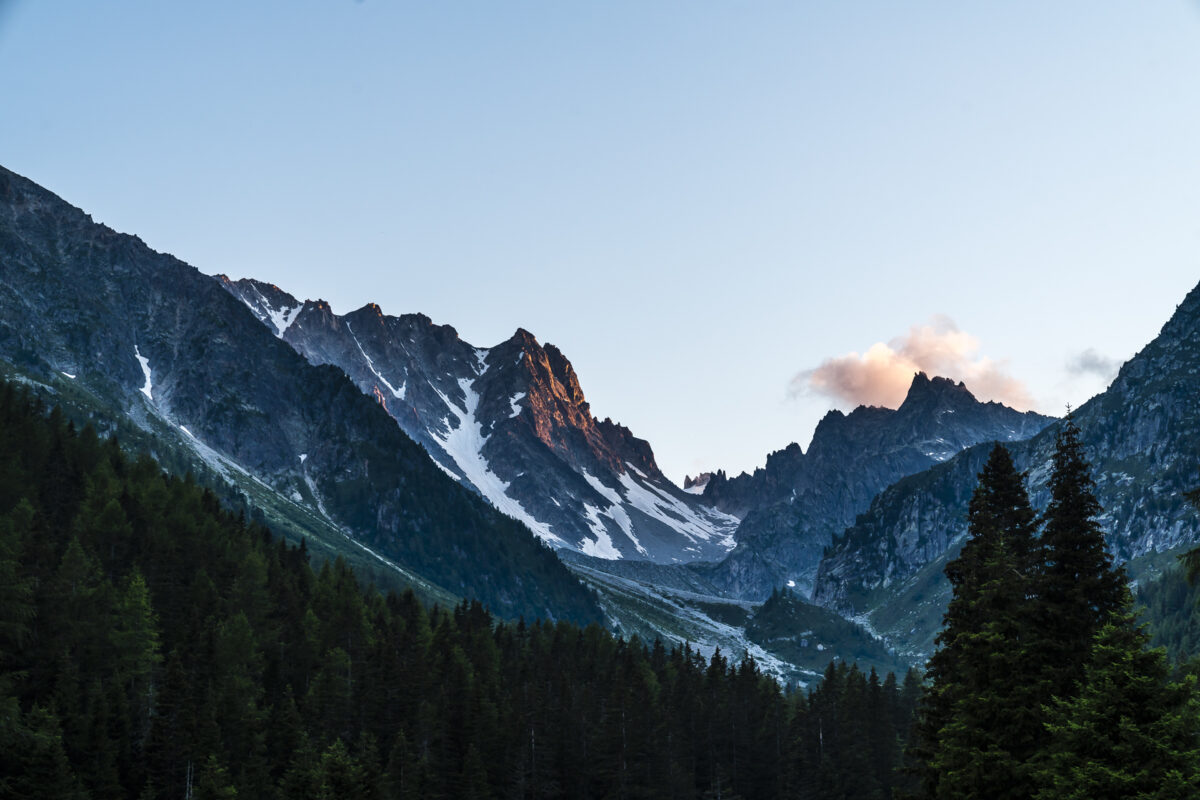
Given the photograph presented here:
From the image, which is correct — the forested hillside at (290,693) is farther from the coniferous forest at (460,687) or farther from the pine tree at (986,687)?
the pine tree at (986,687)

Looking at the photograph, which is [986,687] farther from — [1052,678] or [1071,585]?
[1071,585]

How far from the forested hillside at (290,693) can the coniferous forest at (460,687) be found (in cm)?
34

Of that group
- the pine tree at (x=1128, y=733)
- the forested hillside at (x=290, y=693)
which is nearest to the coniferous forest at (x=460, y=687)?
the pine tree at (x=1128, y=733)

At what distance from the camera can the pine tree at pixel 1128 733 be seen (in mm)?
29531

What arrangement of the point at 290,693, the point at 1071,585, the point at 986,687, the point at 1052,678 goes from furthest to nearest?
the point at 290,693, the point at 986,687, the point at 1071,585, the point at 1052,678

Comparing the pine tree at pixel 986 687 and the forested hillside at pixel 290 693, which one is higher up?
the pine tree at pixel 986 687

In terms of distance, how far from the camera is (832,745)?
116 meters

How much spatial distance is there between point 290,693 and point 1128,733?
85016mm

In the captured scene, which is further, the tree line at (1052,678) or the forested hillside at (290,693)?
the forested hillside at (290,693)

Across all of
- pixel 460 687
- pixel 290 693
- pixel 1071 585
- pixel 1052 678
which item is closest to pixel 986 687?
pixel 1052 678

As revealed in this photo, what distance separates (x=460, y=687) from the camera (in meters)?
113

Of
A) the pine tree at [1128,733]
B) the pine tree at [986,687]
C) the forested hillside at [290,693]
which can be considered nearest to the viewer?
the pine tree at [1128,733]

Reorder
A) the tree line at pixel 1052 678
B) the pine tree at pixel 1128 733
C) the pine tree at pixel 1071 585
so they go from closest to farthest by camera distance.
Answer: the pine tree at pixel 1128 733, the tree line at pixel 1052 678, the pine tree at pixel 1071 585


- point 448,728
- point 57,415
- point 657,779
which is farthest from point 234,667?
point 57,415
